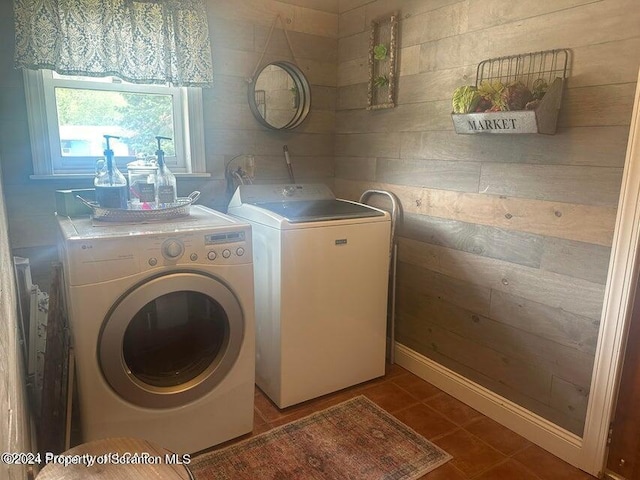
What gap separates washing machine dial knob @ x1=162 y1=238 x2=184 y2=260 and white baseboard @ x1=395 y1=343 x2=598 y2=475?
150 cm

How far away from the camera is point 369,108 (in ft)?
8.34

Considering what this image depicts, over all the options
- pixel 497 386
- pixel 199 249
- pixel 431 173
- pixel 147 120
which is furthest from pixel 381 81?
pixel 497 386

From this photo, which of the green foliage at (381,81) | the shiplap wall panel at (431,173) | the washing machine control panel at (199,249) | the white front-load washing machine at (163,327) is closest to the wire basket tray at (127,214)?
the white front-load washing machine at (163,327)

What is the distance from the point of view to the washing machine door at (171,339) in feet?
5.13

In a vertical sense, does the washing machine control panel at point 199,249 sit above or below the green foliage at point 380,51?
below

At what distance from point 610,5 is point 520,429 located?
172 cm

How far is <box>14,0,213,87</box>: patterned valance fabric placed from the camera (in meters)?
1.86

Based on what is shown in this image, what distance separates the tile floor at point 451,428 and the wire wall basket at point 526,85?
1.33m

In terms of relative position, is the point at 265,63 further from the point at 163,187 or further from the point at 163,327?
the point at 163,327

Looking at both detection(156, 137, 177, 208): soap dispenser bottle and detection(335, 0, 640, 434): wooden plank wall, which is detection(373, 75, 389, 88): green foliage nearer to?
detection(335, 0, 640, 434): wooden plank wall

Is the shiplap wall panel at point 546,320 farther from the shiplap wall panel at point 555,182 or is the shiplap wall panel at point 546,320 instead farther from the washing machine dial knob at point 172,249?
the washing machine dial knob at point 172,249

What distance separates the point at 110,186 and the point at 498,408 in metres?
1.98

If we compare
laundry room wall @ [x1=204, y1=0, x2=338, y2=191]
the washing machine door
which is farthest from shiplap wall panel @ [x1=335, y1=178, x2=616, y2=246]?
the washing machine door

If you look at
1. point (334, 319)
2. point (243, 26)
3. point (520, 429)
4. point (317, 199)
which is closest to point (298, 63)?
point (243, 26)
